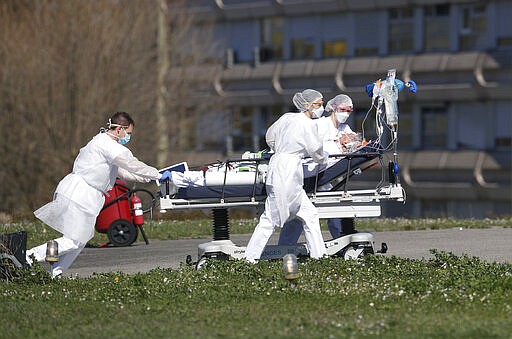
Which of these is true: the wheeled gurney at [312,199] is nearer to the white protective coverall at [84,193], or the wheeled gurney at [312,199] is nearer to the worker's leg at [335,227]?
the white protective coverall at [84,193]

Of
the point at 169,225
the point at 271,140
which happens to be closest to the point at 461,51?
the point at 169,225

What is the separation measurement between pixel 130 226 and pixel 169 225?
10.9 feet

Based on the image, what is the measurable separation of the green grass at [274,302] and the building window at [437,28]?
36.0 meters

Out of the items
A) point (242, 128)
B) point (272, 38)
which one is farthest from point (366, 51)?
point (242, 128)

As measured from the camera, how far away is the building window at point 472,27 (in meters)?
48.4

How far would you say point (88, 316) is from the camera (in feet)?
37.7

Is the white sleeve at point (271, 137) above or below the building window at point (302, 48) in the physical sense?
below

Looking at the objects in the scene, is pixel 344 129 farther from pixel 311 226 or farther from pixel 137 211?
pixel 137 211

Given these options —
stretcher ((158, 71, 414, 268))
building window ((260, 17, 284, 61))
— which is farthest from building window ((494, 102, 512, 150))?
stretcher ((158, 71, 414, 268))

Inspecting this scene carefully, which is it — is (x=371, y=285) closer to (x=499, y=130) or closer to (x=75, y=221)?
(x=75, y=221)

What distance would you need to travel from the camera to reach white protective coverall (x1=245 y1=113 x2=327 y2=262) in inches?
587

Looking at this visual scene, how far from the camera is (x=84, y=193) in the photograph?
14969mm

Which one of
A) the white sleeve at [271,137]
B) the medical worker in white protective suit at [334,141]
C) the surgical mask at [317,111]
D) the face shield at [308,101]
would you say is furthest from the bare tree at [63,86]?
the face shield at [308,101]

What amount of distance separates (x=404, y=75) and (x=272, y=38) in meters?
8.44
